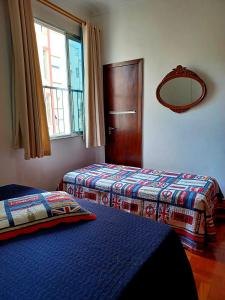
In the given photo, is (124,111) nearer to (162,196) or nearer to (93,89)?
(93,89)

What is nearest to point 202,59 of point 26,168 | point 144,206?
point 144,206

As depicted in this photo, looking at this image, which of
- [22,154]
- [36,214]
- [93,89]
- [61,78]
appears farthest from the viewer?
[93,89]

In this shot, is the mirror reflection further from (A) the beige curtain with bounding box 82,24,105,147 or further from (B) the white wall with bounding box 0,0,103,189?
(B) the white wall with bounding box 0,0,103,189

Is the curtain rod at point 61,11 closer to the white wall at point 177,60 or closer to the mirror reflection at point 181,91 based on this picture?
the white wall at point 177,60

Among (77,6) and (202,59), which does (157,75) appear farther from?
(77,6)

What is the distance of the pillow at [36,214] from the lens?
112 cm

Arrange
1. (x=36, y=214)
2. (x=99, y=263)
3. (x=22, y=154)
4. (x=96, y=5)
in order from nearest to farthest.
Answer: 1. (x=99, y=263)
2. (x=36, y=214)
3. (x=22, y=154)
4. (x=96, y=5)

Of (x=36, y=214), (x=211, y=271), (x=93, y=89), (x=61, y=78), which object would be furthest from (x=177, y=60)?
(x=36, y=214)

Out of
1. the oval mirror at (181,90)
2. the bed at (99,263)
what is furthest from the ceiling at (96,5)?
the bed at (99,263)

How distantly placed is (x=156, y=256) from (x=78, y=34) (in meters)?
3.06

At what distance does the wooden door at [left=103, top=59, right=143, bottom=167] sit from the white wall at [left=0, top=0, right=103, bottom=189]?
1.81 ft

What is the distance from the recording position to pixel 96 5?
3.08m

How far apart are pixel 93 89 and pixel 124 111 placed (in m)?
0.56

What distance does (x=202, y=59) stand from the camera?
2.66m
